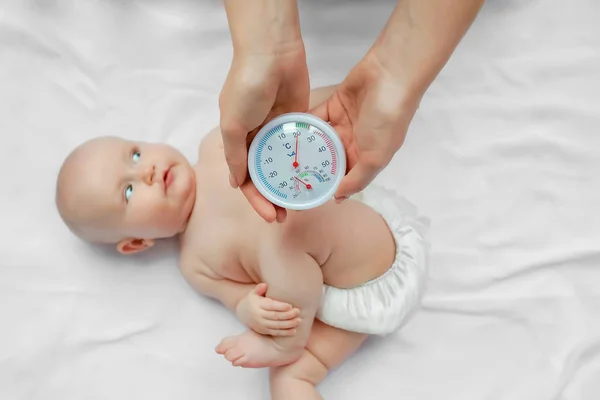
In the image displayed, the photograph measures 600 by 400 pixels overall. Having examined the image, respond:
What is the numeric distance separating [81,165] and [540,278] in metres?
1.04

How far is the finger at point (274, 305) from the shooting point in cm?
126

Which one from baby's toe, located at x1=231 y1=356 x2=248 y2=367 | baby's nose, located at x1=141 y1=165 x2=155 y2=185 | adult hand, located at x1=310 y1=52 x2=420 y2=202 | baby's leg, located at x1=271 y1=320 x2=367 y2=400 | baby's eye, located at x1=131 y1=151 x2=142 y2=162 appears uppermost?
adult hand, located at x1=310 y1=52 x2=420 y2=202

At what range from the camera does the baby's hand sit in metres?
1.26

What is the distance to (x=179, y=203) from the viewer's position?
1409 millimetres

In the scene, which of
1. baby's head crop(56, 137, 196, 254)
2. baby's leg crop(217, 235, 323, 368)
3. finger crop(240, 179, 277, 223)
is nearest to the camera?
finger crop(240, 179, 277, 223)

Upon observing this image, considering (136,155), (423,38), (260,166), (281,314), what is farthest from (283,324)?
(423,38)

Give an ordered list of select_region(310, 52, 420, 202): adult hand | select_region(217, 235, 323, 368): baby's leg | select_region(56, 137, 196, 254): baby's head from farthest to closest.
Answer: select_region(56, 137, 196, 254): baby's head
select_region(217, 235, 323, 368): baby's leg
select_region(310, 52, 420, 202): adult hand

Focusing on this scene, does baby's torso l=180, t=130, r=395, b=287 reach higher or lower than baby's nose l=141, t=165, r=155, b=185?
lower

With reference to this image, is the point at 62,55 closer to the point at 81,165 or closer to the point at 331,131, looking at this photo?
the point at 81,165

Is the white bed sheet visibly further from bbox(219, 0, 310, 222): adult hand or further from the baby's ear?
bbox(219, 0, 310, 222): adult hand

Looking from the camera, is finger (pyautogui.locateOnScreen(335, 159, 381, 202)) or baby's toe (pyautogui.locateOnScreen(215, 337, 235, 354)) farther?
baby's toe (pyautogui.locateOnScreen(215, 337, 235, 354))

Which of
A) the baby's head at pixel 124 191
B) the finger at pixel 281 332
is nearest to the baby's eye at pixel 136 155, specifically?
the baby's head at pixel 124 191

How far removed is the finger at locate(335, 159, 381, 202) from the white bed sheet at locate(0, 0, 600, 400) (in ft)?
1.88

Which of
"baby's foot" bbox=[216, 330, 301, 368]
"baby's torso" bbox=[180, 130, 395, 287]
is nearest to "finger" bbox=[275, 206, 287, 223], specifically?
"baby's torso" bbox=[180, 130, 395, 287]
